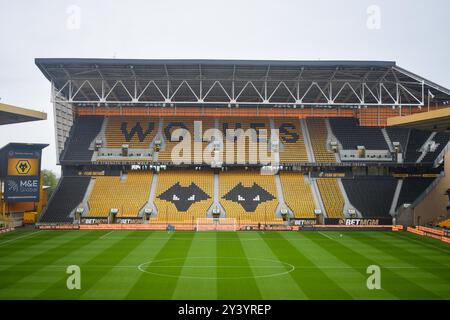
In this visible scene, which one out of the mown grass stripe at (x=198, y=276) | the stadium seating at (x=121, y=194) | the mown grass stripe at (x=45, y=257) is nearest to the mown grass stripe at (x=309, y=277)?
the mown grass stripe at (x=198, y=276)

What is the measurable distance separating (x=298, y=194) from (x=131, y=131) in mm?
21755

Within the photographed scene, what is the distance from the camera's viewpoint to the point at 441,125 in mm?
45625

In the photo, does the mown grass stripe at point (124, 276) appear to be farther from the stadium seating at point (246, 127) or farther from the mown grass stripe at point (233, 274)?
the stadium seating at point (246, 127)

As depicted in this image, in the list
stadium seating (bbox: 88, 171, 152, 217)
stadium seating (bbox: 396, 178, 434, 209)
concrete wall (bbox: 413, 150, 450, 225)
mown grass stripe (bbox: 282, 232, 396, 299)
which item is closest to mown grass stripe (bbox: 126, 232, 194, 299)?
mown grass stripe (bbox: 282, 232, 396, 299)

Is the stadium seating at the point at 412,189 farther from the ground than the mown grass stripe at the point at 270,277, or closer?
farther from the ground

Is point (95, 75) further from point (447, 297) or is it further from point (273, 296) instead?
point (447, 297)

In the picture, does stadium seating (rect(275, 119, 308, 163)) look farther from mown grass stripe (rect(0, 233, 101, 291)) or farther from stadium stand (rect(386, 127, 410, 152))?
mown grass stripe (rect(0, 233, 101, 291))

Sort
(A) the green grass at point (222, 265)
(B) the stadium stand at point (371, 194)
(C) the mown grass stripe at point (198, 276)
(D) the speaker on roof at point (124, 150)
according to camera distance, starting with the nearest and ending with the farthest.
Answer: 1. (C) the mown grass stripe at point (198, 276)
2. (A) the green grass at point (222, 265)
3. (B) the stadium stand at point (371, 194)
4. (D) the speaker on roof at point (124, 150)

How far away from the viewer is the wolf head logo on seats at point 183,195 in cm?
5441

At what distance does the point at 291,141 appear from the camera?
61469mm

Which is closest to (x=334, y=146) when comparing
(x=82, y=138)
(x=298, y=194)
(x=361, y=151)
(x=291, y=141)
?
(x=361, y=151)

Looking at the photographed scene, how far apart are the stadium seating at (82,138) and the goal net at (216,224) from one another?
16691 mm

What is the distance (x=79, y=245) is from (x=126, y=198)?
17.1 m

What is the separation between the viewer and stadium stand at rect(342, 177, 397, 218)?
53656 mm
